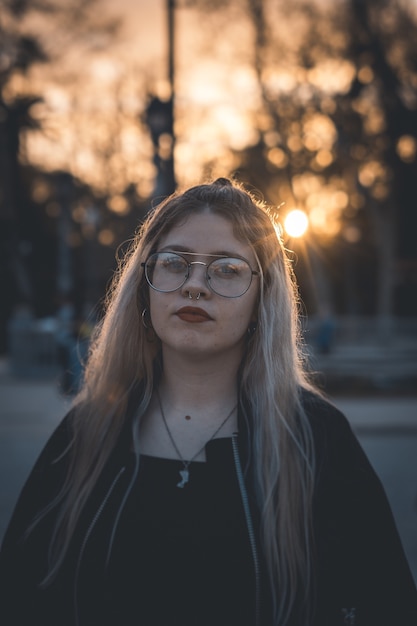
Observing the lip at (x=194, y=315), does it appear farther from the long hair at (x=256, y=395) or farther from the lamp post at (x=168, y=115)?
the lamp post at (x=168, y=115)

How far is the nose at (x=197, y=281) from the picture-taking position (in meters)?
2.08

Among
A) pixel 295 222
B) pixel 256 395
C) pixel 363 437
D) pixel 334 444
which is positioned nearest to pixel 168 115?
pixel 295 222

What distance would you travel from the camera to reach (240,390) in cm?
219

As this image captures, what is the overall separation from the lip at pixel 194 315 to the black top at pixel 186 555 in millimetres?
383

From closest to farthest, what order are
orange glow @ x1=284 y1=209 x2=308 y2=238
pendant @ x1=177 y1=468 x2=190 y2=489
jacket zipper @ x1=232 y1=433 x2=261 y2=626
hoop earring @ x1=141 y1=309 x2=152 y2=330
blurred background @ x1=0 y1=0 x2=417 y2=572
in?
jacket zipper @ x1=232 y1=433 x2=261 y2=626
pendant @ x1=177 y1=468 x2=190 y2=489
hoop earring @ x1=141 y1=309 x2=152 y2=330
orange glow @ x1=284 y1=209 x2=308 y2=238
blurred background @ x1=0 y1=0 x2=417 y2=572

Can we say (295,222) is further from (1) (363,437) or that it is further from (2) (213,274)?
(2) (213,274)

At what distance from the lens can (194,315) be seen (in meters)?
2.09

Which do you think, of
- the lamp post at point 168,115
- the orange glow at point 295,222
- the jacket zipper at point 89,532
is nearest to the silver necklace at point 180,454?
the jacket zipper at point 89,532

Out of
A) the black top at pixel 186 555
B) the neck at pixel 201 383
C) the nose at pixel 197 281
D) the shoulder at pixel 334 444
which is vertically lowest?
the black top at pixel 186 555

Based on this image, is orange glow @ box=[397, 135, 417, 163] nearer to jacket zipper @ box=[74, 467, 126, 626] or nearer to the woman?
the woman

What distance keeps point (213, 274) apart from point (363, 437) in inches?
312

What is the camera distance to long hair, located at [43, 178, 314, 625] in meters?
1.97

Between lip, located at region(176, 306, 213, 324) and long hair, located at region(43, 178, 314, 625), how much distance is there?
0.20 metres

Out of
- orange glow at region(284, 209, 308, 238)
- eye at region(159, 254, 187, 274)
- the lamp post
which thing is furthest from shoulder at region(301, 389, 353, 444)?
the lamp post
